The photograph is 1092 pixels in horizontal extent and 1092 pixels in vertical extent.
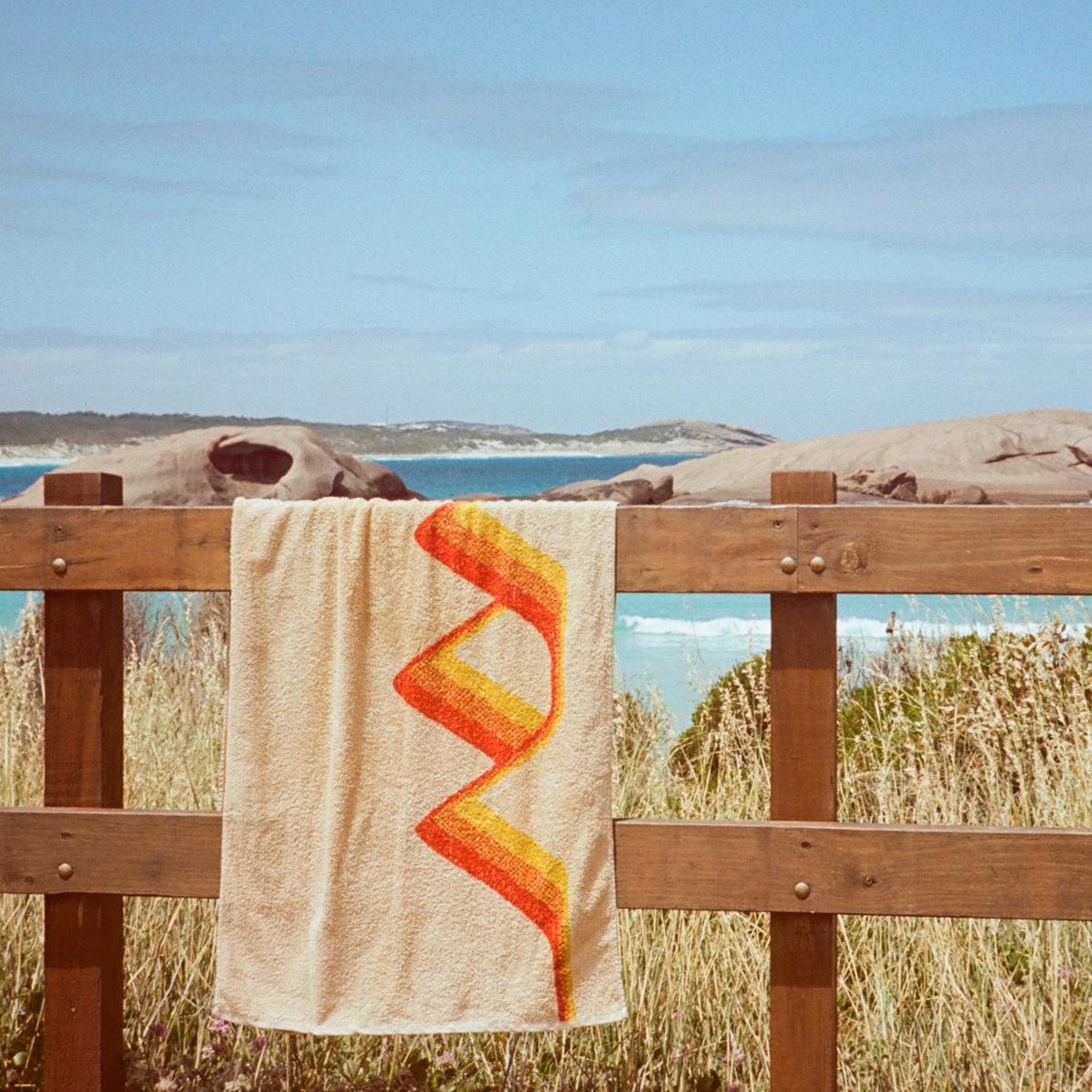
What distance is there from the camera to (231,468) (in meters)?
20.8

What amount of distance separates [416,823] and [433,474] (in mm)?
69940

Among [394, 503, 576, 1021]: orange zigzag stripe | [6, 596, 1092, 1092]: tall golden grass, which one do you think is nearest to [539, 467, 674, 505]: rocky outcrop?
[6, 596, 1092, 1092]: tall golden grass

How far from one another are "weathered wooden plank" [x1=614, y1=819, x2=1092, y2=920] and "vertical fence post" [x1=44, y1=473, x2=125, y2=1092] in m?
1.11

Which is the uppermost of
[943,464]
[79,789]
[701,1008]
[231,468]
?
[943,464]

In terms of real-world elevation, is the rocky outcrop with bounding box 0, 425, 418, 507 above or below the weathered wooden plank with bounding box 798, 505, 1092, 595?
above

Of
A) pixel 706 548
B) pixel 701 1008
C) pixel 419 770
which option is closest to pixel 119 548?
pixel 419 770

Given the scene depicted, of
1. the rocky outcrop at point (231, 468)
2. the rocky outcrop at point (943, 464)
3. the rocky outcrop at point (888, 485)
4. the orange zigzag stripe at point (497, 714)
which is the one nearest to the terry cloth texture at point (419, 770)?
the orange zigzag stripe at point (497, 714)

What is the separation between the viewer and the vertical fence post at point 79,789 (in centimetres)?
222

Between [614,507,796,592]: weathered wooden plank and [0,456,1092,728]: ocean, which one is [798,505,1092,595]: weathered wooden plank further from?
[0,456,1092,728]: ocean

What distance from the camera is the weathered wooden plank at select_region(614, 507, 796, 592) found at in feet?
6.69

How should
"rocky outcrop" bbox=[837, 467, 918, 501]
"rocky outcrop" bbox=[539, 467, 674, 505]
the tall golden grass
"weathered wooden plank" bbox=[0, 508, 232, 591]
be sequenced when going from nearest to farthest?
"weathered wooden plank" bbox=[0, 508, 232, 591], the tall golden grass, "rocky outcrop" bbox=[539, 467, 674, 505], "rocky outcrop" bbox=[837, 467, 918, 501]

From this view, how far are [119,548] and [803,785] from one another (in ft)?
4.29

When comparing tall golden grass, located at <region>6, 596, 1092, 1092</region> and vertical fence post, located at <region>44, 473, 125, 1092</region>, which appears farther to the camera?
tall golden grass, located at <region>6, 596, 1092, 1092</region>

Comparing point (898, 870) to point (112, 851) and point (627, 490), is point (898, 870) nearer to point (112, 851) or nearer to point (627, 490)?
point (112, 851)
